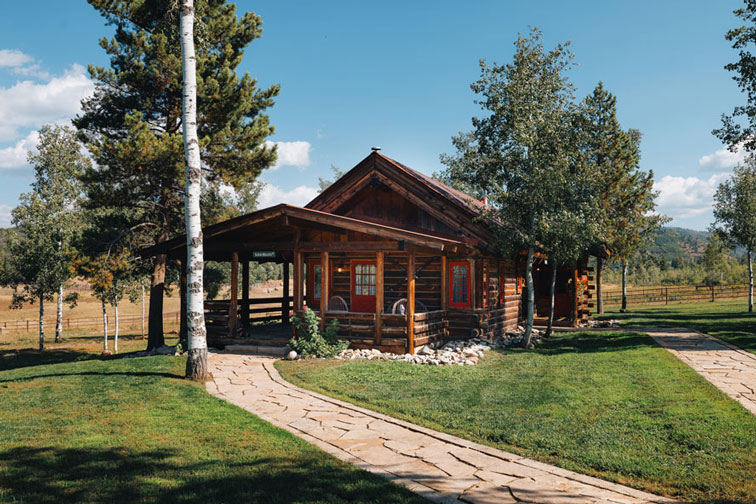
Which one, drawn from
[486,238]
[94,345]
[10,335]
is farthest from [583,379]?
[10,335]

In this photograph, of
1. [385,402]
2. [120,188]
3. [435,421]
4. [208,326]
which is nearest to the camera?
[435,421]

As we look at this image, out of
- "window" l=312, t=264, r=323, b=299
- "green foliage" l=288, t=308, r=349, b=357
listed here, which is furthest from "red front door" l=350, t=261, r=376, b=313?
"green foliage" l=288, t=308, r=349, b=357

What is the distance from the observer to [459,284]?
17219mm

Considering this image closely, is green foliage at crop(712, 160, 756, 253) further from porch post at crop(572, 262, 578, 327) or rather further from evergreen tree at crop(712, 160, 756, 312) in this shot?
porch post at crop(572, 262, 578, 327)

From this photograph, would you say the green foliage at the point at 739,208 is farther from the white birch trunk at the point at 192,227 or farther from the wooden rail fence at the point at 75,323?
the wooden rail fence at the point at 75,323

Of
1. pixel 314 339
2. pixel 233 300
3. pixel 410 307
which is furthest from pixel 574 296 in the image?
pixel 233 300

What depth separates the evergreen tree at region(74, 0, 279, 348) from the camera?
17.0 meters

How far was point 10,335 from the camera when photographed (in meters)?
35.9

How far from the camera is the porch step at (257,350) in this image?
13.9 m

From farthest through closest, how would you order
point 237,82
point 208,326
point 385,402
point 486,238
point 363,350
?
point 237,82, point 486,238, point 208,326, point 363,350, point 385,402

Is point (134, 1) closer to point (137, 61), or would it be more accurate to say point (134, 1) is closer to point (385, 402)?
point (137, 61)

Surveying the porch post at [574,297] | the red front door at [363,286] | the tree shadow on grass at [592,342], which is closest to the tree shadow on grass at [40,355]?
the red front door at [363,286]

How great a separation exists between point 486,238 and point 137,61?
14134 millimetres

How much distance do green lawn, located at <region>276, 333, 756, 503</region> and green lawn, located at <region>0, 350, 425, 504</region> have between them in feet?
7.55
